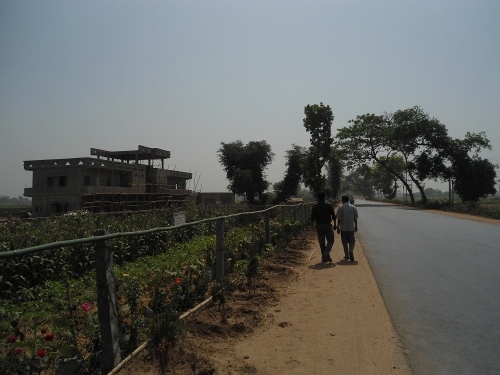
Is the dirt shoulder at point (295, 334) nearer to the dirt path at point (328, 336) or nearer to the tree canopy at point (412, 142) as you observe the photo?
Answer: the dirt path at point (328, 336)

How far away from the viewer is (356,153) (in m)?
61.7

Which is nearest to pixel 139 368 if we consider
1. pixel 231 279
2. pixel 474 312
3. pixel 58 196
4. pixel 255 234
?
pixel 231 279

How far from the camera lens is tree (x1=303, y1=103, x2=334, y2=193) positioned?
29641mm

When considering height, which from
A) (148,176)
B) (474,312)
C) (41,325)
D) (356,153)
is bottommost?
(474,312)

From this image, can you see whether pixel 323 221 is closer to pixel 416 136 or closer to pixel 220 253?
pixel 220 253

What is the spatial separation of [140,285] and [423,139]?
57.3 m

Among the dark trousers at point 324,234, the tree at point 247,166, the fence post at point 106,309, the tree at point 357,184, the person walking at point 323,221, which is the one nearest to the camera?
the fence post at point 106,309

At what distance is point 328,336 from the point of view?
16.6ft

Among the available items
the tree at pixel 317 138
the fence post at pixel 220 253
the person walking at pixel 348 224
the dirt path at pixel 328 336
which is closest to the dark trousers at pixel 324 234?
the person walking at pixel 348 224

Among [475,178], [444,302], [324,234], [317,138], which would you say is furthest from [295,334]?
[475,178]

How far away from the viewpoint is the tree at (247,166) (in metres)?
60.4

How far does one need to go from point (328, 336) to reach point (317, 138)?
85.1 ft

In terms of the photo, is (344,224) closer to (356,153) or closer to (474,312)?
(474,312)

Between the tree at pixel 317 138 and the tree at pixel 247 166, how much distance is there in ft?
98.1
